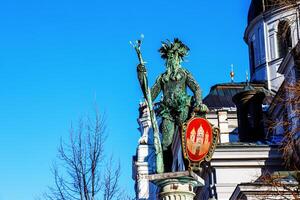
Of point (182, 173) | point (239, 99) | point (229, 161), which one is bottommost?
point (182, 173)

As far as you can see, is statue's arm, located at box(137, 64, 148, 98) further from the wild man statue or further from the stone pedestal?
the stone pedestal

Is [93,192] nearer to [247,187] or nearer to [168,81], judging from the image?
[168,81]

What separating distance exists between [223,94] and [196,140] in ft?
153

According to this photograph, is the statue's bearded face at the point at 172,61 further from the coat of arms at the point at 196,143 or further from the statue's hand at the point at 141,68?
the coat of arms at the point at 196,143

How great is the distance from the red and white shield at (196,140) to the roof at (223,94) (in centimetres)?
4236

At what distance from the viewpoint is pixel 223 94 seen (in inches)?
2287

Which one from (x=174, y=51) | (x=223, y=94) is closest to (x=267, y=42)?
(x=223, y=94)

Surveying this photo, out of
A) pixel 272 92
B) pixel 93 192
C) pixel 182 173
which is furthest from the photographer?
pixel 272 92

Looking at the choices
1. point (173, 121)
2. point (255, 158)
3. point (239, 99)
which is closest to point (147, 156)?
point (239, 99)

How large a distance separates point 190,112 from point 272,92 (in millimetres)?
43083

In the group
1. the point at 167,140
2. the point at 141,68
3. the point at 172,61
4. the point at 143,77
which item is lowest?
the point at 167,140

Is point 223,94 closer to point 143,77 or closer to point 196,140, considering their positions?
point 143,77

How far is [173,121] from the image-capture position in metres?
12.3

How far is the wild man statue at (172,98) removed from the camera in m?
12.2
